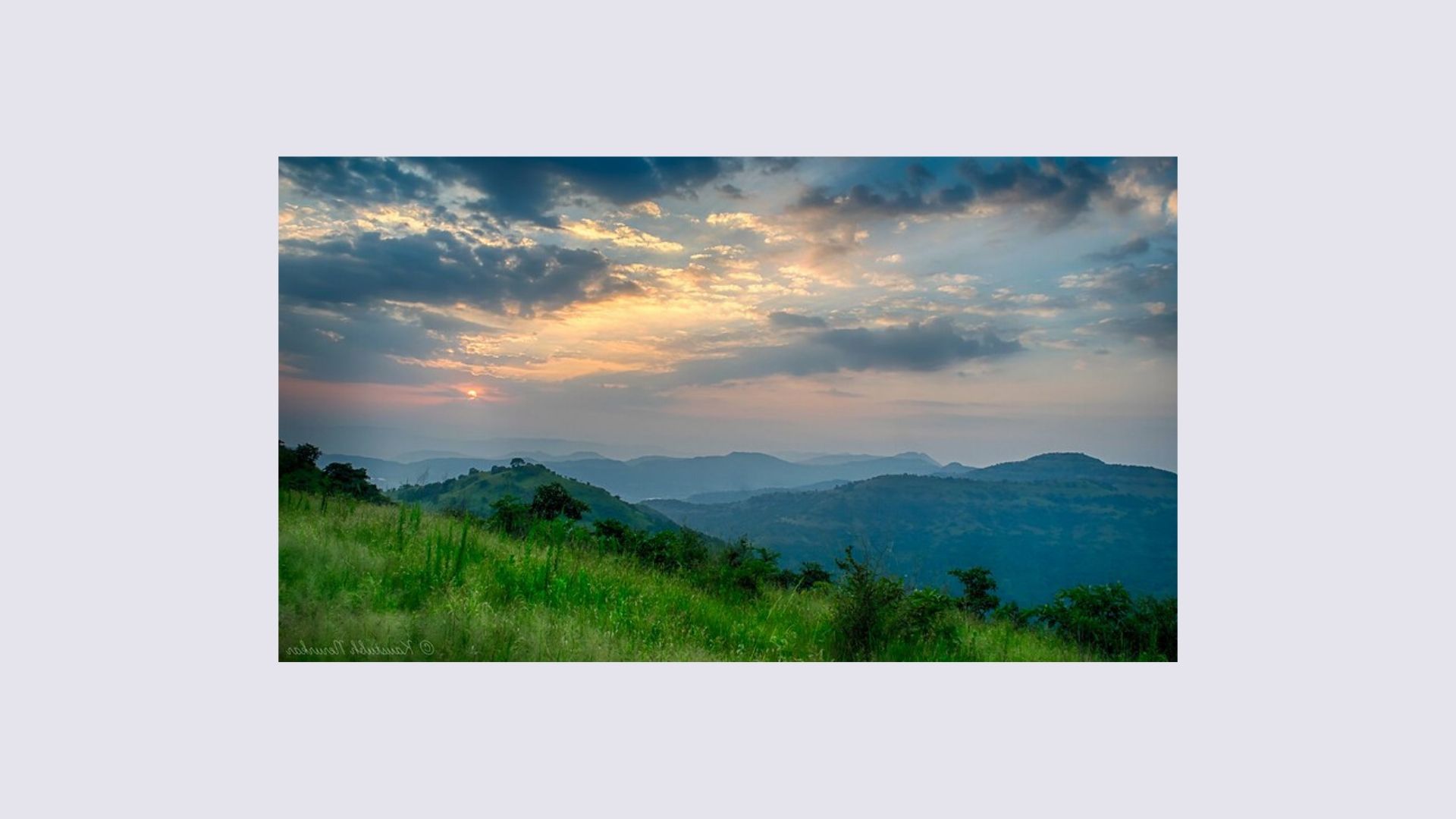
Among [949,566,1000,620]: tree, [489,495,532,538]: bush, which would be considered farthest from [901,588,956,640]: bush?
[489,495,532,538]: bush

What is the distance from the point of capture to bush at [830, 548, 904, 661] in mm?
6762

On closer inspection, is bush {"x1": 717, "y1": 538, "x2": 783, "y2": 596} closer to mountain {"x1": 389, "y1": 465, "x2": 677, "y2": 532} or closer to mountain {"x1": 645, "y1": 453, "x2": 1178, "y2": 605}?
mountain {"x1": 645, "y1": 453, "x2": 1178, "y2": 605}

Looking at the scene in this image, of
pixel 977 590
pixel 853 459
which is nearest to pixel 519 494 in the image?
pixel 853 459

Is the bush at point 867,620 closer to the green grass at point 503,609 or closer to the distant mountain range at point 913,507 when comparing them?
the green grass at point 503,609

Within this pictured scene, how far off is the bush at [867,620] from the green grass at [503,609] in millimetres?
147

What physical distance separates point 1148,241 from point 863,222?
2.79 m

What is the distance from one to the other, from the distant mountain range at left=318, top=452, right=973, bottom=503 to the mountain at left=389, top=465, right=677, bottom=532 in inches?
6.1

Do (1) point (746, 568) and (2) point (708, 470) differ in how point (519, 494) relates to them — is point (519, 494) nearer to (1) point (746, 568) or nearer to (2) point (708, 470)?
(2) point (708, 470)

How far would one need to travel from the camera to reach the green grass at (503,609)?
6270mm

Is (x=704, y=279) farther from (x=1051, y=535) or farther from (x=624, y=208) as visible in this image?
(x=1051, y=535)

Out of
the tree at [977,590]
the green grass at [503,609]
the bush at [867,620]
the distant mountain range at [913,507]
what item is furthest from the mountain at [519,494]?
the tree at [977,590]

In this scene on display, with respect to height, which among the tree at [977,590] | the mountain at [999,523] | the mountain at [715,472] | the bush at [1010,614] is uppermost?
the mountain at [715,472]

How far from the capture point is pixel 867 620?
6.78m

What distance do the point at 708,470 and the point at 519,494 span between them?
2.30 meters
